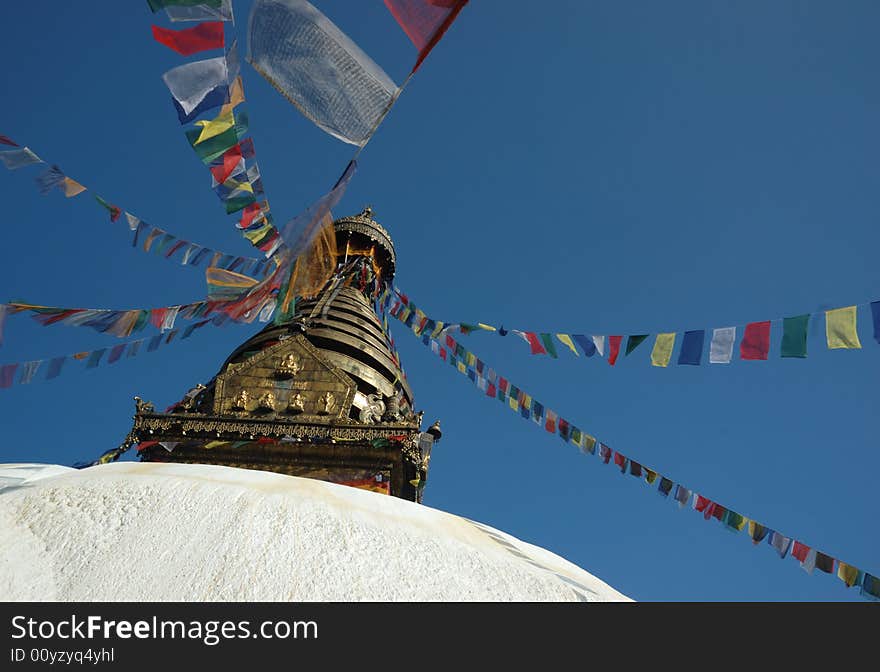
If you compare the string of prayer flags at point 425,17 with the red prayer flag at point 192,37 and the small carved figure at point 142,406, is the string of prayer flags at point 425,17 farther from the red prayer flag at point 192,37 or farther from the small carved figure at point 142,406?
the small carved figure at point 142,406

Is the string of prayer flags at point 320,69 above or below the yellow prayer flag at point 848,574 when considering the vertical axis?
above

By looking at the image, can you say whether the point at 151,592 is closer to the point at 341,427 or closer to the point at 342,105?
the point at 342,105

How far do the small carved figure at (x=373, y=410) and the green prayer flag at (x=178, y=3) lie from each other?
7307 mm

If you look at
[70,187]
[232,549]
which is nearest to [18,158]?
[70,187]

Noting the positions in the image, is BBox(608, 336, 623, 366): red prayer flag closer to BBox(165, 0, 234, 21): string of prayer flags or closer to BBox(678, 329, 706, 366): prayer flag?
BBox(678, 329, 706, 366): prayer flag

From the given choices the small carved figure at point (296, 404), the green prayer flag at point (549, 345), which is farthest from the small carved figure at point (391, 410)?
the green prayer flag at point (549, 345)

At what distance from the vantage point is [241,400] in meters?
11.7

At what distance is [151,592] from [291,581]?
0.57 meters

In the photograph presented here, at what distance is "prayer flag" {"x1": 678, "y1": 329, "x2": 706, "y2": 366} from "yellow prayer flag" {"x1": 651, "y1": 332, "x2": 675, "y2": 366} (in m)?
0.12

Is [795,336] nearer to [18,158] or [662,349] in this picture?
[662,349]

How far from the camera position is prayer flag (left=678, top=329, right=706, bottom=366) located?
6312mm

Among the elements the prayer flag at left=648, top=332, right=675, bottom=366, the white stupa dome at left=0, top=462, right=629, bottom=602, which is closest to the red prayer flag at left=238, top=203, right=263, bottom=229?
the white stupa dome at left=0, top=462, right=629, bottom=602

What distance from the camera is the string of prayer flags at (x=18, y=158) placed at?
6604mm
